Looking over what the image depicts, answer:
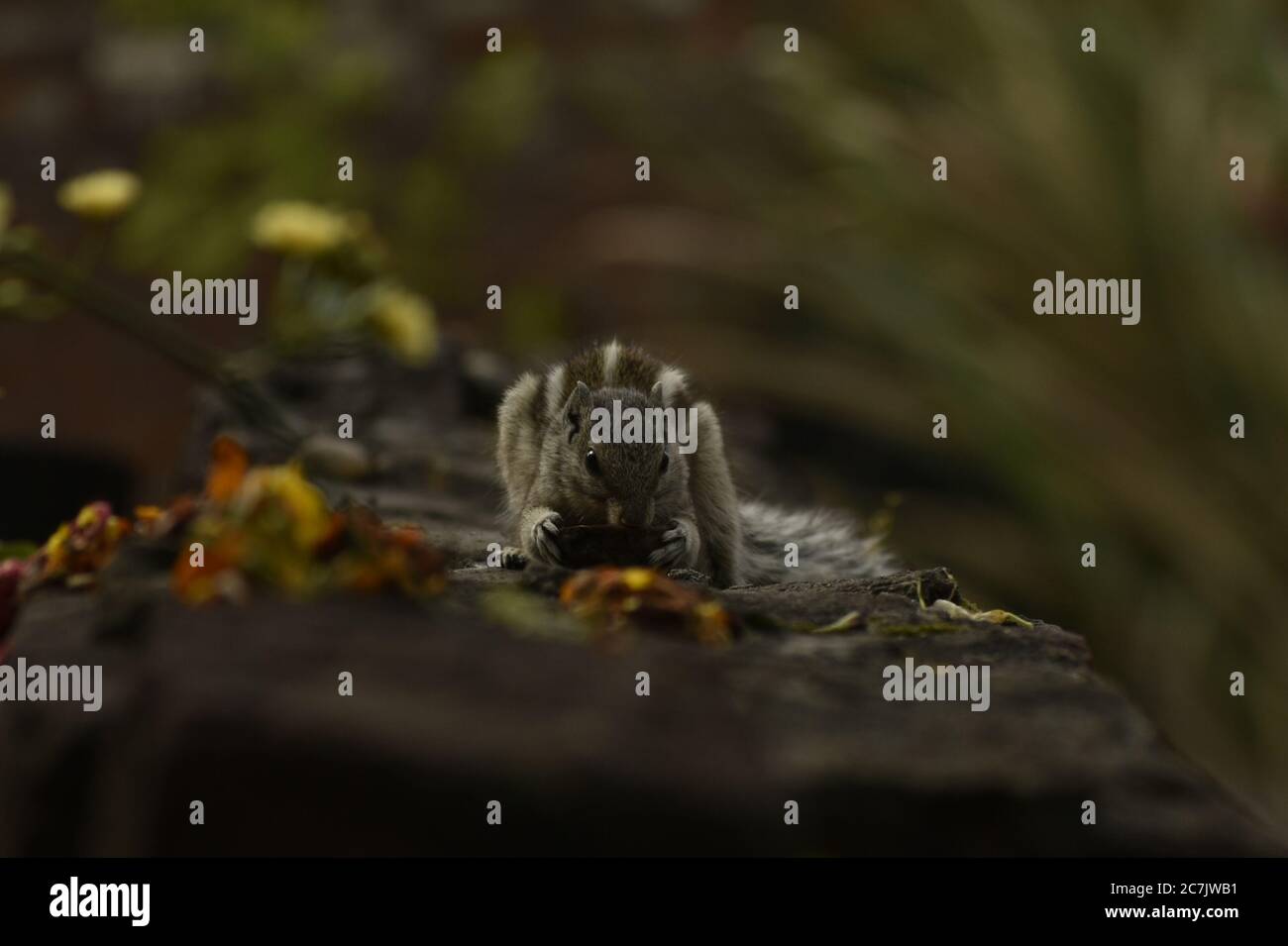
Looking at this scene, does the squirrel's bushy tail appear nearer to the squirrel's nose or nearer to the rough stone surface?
Result: the squirrel's nose

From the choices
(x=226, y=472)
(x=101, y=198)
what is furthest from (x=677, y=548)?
(x=101, y=198)

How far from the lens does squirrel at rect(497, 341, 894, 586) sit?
367cm

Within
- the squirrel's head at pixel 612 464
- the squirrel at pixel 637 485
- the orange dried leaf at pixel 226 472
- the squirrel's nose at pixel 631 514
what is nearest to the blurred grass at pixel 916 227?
the squirrel at pixel 637 485

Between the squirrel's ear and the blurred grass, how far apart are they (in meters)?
2.86

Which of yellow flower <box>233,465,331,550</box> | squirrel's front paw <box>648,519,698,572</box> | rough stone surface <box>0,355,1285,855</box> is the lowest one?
rough stone surface <box>0,355,1285,855</box>

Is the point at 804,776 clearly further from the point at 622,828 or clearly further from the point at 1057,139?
the point at 1057,139

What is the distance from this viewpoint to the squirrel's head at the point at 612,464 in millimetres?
3664

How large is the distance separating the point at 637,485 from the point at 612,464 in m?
0.09

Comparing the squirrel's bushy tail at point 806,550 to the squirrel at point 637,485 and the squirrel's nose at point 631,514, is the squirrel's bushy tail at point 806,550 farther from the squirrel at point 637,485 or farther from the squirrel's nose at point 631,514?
the squirrel's nose at point 631,514

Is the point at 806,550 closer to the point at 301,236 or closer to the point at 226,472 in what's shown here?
the point at 301,236

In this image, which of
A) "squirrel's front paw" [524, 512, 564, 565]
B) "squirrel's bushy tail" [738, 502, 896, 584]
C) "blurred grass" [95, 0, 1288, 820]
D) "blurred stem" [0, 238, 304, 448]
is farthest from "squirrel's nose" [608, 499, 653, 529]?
"blurred grass" [95, 0, 1288, 820]

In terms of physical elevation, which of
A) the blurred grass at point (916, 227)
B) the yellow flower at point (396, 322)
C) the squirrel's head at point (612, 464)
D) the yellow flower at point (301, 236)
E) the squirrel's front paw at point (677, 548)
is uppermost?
the blurred grass at point (916, 227)
